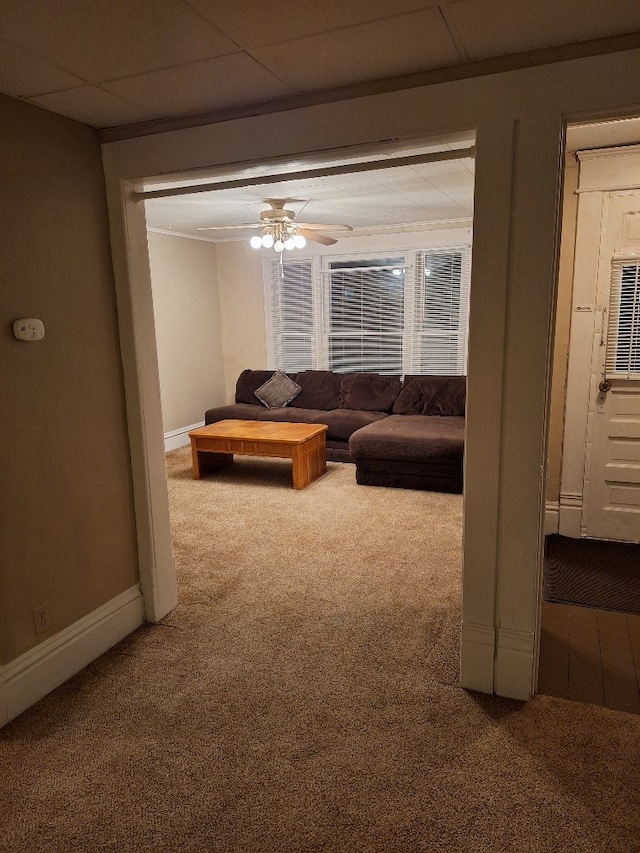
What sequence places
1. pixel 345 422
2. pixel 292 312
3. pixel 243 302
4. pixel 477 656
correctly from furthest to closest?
1. pixel 243 302
2. pixel 292 312
3. pixel 345 422
4. pixel 477 656

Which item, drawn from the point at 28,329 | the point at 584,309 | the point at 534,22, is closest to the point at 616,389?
the point at 584,309

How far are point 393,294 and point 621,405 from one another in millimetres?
3403

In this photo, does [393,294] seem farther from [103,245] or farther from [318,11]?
[318,11]

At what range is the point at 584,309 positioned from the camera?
362 centimetres

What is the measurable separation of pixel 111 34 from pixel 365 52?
0.77 metres

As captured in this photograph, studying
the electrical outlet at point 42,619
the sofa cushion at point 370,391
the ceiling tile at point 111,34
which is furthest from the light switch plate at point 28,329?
the sofa cushion at point 370,391

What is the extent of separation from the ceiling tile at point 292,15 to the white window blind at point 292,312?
17.1ft

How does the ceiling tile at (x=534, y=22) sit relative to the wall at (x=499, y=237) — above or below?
above

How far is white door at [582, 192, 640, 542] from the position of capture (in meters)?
3.48

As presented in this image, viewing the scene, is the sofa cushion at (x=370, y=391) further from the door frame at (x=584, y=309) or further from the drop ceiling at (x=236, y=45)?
the drop ceiling at (x=236, y=45)

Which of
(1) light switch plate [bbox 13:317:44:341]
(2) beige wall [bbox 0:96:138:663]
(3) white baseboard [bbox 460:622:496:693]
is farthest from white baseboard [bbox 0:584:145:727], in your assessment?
(3) white baseboard [bbox 460:622:496:693]

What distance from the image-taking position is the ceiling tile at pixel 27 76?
1.72 metres

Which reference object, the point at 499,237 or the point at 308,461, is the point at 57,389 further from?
the point at 308,461

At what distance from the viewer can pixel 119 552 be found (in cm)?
272
